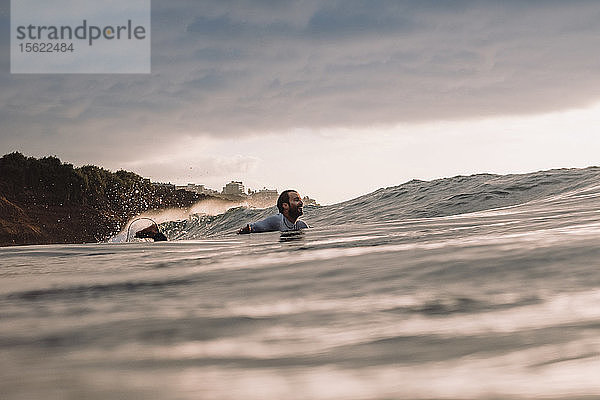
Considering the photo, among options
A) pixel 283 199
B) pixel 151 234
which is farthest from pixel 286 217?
pixel 151 234

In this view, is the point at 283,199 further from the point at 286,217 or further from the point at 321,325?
the point at 321,325

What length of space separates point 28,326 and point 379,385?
1318 mm

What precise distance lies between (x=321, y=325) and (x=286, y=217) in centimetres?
701

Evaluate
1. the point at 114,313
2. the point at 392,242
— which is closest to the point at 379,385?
the point at 114,313

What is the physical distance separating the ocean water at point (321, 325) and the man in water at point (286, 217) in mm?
4680

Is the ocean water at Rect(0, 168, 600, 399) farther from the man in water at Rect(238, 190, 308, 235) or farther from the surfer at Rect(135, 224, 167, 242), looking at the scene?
the surfer at Rect(135, 224, 167, 242)

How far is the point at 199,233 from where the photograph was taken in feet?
86.0

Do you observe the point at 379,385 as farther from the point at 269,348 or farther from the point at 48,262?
the point at 48,262

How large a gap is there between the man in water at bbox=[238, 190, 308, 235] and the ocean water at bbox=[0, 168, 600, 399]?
4680mm

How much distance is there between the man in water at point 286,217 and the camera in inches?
333

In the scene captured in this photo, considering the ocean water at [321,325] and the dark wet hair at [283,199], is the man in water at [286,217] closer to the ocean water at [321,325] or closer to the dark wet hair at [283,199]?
the dark wet hair at [283,199]

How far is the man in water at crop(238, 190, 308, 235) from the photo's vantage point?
8.45m

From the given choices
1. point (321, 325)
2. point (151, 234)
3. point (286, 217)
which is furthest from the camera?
point (151, 234)

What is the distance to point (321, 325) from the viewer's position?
1720 mm
